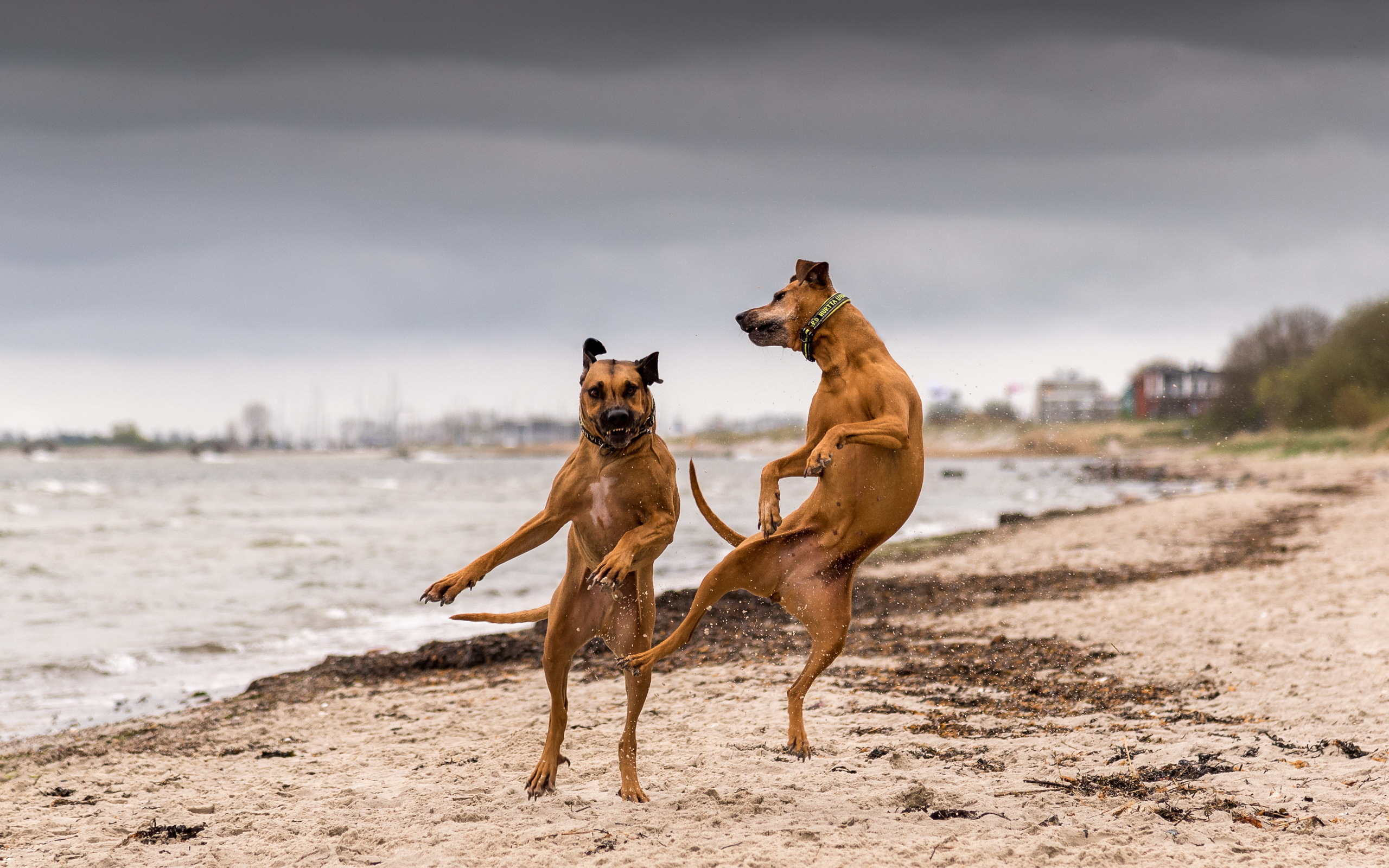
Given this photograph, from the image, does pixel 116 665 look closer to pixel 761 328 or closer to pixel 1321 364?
pixel 761 328

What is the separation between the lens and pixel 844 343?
4699 mm

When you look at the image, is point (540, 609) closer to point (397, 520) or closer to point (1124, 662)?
point (1124, 662)

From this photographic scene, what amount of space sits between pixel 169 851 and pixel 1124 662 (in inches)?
343

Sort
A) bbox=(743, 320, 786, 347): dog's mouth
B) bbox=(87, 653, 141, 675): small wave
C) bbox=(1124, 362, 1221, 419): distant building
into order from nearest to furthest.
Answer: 1. bbox=(743, 320, 786, 347): dog's mouth
2. bbox=(1124, 362, 1221, 419): distant building
3. bbox=(87, 653, 141, 675): small wave

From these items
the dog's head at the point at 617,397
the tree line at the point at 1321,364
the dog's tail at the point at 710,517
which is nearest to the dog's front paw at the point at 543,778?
the dog's tail at the point at 710,517

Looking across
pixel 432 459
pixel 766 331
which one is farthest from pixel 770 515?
pixel 432 459

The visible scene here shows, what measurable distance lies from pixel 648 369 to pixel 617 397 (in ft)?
0.87

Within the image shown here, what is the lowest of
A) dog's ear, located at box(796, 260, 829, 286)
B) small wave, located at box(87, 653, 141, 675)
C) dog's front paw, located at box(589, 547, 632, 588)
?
small wave, located at box(87, 653, 141, 675)

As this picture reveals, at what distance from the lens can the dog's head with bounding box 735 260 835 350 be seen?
185 inches

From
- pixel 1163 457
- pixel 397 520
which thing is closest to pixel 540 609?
pixel 397 520

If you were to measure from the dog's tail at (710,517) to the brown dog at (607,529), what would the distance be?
146mm

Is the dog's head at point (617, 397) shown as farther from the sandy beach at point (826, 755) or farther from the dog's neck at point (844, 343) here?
the sandy beach at point (826, 755)

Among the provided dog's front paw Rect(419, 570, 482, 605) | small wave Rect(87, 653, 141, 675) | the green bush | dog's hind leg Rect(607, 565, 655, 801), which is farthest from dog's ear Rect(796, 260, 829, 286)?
the green bush

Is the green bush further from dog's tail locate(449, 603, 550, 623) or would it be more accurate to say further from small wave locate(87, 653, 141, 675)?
dog's tail locate(449, 603, 550, 623)
